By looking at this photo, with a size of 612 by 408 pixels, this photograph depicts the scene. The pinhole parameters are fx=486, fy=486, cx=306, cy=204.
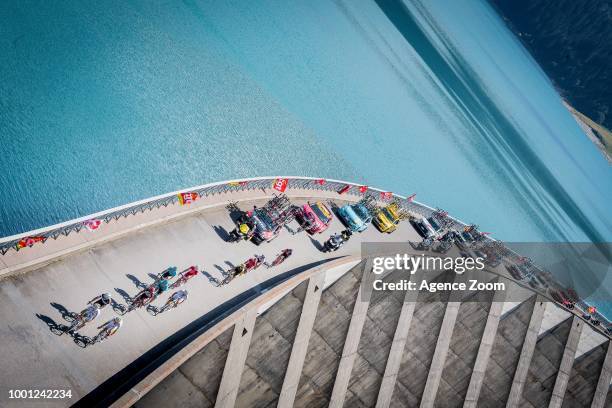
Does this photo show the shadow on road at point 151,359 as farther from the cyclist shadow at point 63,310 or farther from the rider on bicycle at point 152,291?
the cyclist shadow at point 63,310

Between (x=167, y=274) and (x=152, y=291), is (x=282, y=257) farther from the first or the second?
(x=152, y=291)

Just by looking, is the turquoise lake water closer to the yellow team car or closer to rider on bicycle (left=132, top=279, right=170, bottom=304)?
rider on bicycle (left=132, top=279, right=170, bottom=304)

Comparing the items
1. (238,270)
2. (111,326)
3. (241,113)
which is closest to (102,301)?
(111,326)

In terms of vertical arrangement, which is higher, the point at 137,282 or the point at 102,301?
the point at 102,301

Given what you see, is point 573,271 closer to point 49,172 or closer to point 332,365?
point 332,365

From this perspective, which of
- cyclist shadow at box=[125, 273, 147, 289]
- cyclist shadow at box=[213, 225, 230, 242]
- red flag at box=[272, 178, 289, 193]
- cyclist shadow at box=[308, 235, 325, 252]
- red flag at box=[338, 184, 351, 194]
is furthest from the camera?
red flag at box=[338, 184, 351, 194]

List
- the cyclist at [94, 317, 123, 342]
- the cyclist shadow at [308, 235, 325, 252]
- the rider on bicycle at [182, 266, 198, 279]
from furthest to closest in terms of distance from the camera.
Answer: the cyclist shadow at [308, 235, 325, 252] < the rider on bicycle at [182, 266, 198, 279] < the cyclist at [94, 317, 123, 342]

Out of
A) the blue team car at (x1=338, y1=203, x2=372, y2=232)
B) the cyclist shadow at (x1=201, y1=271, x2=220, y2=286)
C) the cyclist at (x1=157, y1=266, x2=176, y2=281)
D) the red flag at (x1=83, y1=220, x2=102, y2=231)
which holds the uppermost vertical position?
the red flag at (x1=83, y1=220, x2=102, y2=231)

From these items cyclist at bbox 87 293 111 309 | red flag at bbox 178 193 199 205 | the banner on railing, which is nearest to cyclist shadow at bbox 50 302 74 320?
cyclist at bbox 87 293 111 309
